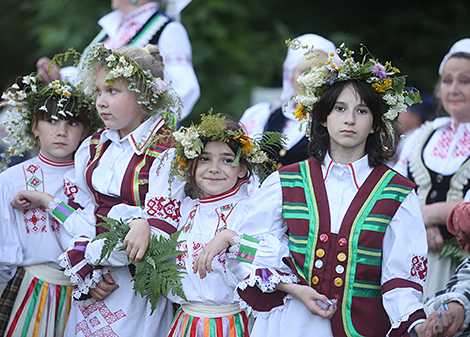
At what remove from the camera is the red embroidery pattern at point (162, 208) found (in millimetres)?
3131

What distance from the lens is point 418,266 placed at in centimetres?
262

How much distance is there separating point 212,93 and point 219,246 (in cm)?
610

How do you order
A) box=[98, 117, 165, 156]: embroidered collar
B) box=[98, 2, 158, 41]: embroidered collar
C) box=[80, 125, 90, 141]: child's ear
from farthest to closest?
box=[98, 2, 158, 41]: embroidered collar
box=[80, 125, 90, 141]: child's ear
box=[98, 117, 165, 156]: embroidered collar

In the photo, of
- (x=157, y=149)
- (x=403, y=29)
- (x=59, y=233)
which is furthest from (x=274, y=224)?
(x=403, y=29)

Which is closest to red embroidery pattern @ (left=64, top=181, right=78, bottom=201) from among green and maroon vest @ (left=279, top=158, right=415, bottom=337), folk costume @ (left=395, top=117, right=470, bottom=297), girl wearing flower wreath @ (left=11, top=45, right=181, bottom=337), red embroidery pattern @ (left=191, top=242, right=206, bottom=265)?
girl wearing flower wreath @ (left=11, top=45, right=181, bottom=337)

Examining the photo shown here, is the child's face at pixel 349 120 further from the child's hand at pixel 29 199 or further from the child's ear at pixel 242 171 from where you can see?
the child's hand at pixel 29 199

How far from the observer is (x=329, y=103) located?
9.39ft

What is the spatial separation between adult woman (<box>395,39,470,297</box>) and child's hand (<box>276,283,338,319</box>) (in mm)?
1544

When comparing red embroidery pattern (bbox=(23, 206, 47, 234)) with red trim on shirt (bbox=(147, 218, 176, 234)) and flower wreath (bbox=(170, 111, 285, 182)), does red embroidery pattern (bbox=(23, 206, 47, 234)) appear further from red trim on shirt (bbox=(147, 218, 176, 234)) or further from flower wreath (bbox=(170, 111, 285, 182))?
flower wreath (bbox=(170, 111, 285, 182))

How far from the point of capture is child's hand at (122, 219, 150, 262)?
2.98 meters

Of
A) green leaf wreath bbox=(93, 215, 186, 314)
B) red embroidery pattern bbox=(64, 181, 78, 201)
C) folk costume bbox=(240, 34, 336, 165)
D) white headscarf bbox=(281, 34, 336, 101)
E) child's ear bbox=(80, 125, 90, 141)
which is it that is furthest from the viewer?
white headscarf bbox=(281, 34, 336, 101)

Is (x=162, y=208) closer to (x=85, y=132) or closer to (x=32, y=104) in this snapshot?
(x=85, y=132)

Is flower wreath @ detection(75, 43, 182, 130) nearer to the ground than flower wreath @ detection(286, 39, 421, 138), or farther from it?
farther from it

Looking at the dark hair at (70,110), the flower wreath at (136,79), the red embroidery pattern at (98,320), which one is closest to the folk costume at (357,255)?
the red embroidery pattern at (98,320)
